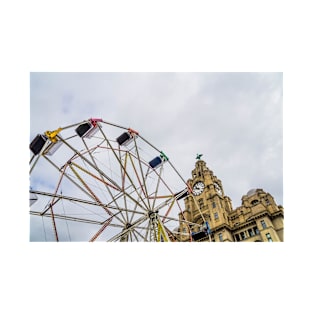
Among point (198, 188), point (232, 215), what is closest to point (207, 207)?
point (232, 215)

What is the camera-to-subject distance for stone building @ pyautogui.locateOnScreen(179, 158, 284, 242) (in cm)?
4143

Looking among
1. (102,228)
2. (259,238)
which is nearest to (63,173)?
(102,228)

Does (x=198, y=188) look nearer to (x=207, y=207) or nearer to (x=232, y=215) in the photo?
(x=207, y=207)

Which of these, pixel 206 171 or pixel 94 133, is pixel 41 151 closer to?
pixel 94 133

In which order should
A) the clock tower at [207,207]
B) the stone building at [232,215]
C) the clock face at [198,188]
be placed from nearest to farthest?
the stone building at [232,215], the clock tower at [207,207], the clock face at [198,188]

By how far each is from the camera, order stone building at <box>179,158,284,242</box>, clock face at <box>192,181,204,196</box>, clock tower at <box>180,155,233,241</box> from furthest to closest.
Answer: clock face at <box>192,181,204,196</box>
clock tower at <box>180,155,233,241</box>
stone building at <box>179,158,284,242</box>

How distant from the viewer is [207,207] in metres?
50.7

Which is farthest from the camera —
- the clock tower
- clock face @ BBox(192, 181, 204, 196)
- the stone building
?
clock face @ BBox(192, 181, 204, 196)

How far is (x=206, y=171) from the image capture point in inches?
2318

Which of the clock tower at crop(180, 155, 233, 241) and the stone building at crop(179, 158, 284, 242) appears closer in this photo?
the stone building at crop(179, 158, 284, 242)

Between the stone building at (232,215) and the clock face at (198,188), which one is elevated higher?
the clock face at (198,188)

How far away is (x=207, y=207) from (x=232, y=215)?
17.0ft

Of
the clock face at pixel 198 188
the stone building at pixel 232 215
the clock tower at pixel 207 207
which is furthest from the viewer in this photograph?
the clock face at pixel 198 188

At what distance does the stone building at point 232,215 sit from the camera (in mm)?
41434
